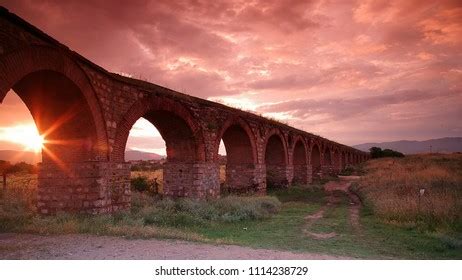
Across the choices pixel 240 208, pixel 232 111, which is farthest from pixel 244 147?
pixel 240 208

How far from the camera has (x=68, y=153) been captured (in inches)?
334

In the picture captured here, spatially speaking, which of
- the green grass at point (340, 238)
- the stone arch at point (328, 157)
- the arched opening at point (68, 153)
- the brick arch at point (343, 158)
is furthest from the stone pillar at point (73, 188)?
the brick arch at point (343, 158)

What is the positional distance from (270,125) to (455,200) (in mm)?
9325

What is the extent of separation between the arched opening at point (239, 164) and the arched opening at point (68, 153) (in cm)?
776

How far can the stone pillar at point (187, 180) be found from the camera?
465 inches

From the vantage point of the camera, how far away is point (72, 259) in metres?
5.06

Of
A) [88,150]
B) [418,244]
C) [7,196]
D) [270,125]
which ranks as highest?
[270,125]

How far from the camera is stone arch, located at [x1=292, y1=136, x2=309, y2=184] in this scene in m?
22.5

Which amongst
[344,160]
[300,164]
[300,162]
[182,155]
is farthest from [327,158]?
[182,155]

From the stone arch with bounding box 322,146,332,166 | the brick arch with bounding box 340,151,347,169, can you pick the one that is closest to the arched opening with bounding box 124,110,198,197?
the stone arch with bounding box 322,146,332,166

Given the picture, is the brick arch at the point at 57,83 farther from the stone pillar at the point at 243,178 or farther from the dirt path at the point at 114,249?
the stone pillar at the point at 243,178

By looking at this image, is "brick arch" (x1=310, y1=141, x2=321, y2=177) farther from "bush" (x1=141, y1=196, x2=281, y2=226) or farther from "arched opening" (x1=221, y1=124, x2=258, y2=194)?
"bush" (x1=141, y1=196, x2=281, y2=226)

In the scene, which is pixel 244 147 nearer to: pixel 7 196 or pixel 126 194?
pixel 126 194

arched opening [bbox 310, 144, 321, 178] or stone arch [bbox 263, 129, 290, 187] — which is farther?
Answer: arched opening [bbox 310, 144, 321, 178]
